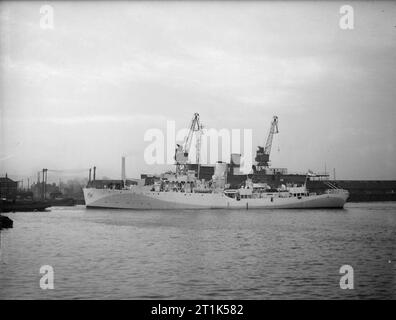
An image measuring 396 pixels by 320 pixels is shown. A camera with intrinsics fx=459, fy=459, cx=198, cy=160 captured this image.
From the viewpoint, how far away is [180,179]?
199ft

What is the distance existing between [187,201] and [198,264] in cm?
4090

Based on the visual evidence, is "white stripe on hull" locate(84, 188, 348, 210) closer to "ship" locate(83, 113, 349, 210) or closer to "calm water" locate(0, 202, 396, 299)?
"ship" locate(83, 113, 349, 210)

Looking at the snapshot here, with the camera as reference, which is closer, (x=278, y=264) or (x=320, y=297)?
(x=320, y=297)

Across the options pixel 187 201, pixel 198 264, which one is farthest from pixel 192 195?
pixel 198 264

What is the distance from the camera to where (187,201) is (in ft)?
190

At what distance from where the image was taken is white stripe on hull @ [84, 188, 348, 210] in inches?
2255

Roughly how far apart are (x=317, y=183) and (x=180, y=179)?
4207cm

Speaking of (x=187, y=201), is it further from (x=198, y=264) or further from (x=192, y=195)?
(x=198, y=264)

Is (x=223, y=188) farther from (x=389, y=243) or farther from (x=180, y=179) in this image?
(x=389, y=243)

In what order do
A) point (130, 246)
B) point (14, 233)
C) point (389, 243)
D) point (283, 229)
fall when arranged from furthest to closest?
point (283, 229), point (14, 233), point (389, 243), point (130, 246)

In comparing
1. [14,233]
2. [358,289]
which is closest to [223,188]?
[14,233]

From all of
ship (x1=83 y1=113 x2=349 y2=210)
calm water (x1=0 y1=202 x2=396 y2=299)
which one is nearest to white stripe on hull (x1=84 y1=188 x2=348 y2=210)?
ship (x1=83 y1=113 x2=349 y2=210)
